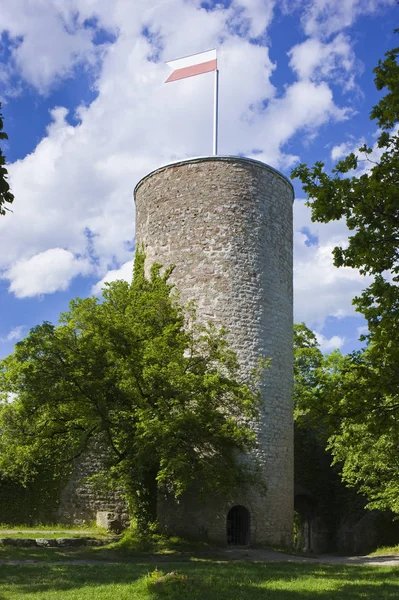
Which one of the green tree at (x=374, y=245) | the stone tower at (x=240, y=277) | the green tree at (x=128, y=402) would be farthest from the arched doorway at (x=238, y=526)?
the green tree at (x=374, y=245)

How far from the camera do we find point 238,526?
19.3m

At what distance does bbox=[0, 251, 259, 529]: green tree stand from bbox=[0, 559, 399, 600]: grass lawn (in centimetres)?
345

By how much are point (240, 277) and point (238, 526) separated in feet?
24.8

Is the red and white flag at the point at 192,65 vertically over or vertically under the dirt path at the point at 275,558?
over

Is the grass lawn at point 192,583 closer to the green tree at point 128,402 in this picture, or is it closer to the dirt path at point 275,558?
the dirt path at point 275,558

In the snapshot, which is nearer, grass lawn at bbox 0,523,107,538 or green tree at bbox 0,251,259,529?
green tree at bbox 0,251,259,529

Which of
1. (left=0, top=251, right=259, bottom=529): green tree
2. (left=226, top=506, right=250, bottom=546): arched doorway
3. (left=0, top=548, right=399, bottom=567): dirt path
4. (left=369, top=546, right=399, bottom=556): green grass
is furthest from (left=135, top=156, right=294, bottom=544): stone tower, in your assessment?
(left=369, top=546, right=399, bottom=556): green grass

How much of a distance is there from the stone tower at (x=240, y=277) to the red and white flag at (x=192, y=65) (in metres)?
3.31

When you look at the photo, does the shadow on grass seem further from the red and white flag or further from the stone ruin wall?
the red and white flag

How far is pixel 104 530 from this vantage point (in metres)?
20.0

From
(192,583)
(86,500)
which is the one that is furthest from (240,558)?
(86,500)

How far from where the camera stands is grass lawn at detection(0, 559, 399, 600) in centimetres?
905

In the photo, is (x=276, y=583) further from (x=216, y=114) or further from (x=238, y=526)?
A: (x=216, y=114)

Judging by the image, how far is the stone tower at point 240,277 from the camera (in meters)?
19.2
